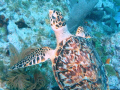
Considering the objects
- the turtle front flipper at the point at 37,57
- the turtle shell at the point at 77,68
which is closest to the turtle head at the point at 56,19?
the turtle shell at the point at 77,68

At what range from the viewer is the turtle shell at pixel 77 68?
2275 mm

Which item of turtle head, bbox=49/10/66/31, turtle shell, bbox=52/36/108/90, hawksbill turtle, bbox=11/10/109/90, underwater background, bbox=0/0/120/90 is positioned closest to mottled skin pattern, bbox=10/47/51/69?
hawksbill turtle, bbox=11/10/109/90

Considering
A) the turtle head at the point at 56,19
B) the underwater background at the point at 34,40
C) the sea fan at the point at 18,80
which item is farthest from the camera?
the turtle head at the point at 56,19

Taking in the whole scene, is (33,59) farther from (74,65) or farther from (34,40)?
(74,65)

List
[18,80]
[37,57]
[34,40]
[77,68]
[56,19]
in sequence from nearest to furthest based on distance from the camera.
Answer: [77,68] → [18,80] → [37,57] → [56,19] → [34,40]

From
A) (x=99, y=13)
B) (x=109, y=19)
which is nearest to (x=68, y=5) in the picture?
(x=99, y=13)

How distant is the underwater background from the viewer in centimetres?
268

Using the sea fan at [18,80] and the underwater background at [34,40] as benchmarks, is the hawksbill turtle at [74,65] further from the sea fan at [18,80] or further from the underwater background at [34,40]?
the underwater background at [34,40]

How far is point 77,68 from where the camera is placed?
7.61ft

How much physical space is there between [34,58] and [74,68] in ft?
3.59

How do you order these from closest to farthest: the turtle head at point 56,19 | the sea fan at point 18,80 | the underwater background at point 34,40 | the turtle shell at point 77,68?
the turtle shell at point 77,68, the sea fan at point 18,80, the underwater background at point 34,40, the turtle head at point 56,19

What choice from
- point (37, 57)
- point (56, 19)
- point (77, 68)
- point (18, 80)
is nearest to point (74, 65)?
point (77, 68)

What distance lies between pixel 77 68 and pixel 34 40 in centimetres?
168

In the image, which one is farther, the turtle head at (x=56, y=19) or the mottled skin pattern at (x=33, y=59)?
the turtle head at (x=56, y=19)
